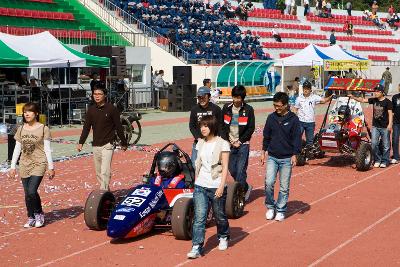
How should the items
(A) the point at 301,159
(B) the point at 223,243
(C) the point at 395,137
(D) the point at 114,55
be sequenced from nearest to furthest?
(B) the point at 223,243 → (A) the point at 301,159 → (C) the point at 395,137 → (D) the point at 114,55

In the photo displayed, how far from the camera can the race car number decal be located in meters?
8.91

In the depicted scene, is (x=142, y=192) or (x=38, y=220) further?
(x=38, y=220)

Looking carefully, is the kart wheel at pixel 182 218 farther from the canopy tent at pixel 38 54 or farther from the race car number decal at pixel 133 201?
the canopy tent at pixel 38 54

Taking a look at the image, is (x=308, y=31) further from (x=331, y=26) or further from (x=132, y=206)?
(x=132, y=206)

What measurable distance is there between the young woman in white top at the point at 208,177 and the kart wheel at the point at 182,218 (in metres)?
0.55

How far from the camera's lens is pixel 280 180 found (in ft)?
33.8

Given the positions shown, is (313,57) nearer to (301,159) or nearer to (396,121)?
(396,121)

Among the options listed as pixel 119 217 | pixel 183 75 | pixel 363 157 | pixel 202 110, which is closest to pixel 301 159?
pixel 363 157

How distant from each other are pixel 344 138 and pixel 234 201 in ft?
18.8

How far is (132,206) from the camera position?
8875 mm

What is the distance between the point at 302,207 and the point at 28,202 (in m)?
4.01

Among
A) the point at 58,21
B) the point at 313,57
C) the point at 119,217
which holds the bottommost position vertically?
the point at 119,217

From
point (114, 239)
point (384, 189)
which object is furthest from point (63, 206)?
point (384, 189)

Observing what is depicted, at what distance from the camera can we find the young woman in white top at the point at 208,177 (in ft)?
27.0
